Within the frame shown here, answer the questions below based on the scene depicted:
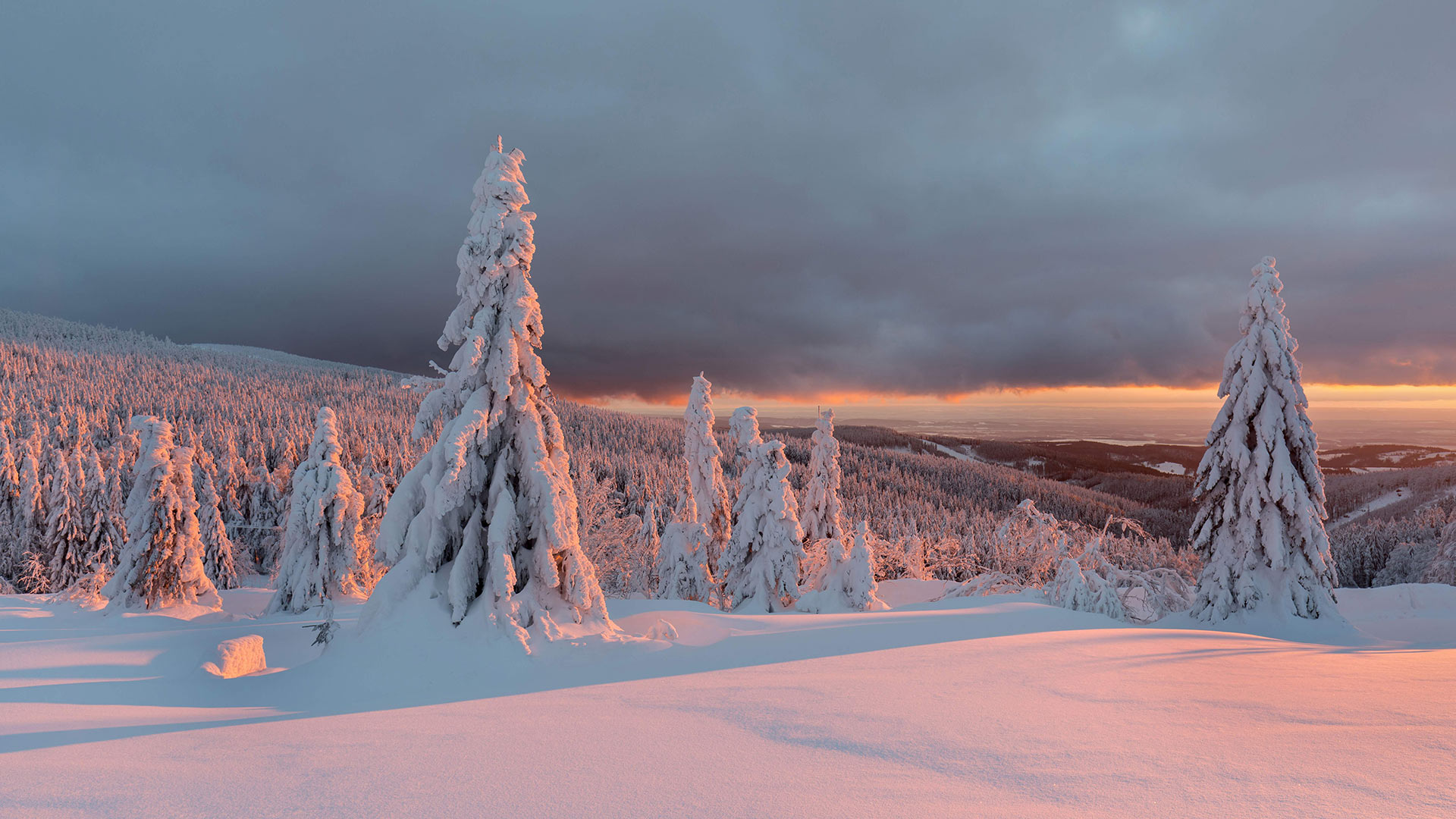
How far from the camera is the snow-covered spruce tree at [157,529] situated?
27438 mm

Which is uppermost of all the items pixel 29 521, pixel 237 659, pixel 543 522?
pixel 543 522

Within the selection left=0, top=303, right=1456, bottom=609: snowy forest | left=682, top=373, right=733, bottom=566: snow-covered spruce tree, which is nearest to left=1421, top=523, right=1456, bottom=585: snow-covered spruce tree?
left=0, top=303, right=1456, bottom=609: snowy forest

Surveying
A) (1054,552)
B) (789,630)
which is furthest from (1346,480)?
(789,630)

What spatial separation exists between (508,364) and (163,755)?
8378mm

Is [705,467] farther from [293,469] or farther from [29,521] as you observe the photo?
[293,469]

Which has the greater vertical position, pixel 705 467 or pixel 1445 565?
pixel 705 467

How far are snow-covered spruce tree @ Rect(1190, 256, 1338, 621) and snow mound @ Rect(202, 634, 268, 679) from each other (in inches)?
1031

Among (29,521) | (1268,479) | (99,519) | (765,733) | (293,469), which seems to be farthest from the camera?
(293,469)

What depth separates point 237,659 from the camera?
1027 cm

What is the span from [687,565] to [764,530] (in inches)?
236

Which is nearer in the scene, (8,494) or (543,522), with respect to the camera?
(543,522)

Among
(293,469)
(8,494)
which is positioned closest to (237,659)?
(8,494)

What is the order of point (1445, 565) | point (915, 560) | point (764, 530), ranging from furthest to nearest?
point (915, 560) → point (1445, 565) → point (764, 530)

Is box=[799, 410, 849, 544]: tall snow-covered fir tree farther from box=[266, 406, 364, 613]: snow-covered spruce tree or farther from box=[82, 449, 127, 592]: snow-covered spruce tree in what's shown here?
box=[82, 449, 127, 592]: snow-covered spruce tree
